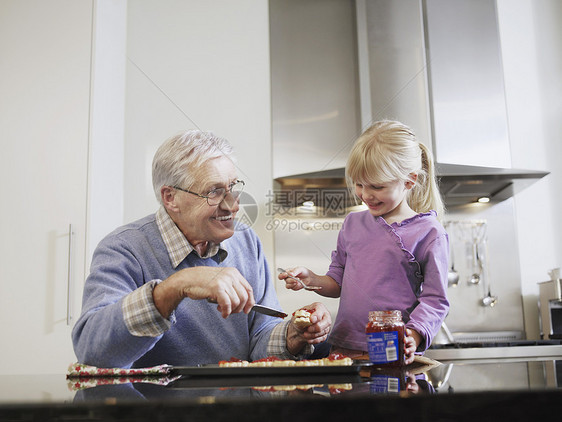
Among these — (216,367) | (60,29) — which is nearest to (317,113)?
(60,29)

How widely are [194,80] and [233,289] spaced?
1.89m

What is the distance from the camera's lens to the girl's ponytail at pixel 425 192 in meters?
1.30

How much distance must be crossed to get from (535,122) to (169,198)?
2019 mm

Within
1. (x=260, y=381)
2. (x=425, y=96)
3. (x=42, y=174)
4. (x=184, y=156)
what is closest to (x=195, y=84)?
(x=42, y=174)

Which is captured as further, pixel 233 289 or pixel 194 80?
pixel 194 80

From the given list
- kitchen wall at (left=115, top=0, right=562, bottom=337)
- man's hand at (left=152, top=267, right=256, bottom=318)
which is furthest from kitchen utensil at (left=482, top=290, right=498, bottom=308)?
man's hand at (left=152, top=267, right=256, bottom=318)

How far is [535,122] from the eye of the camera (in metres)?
2.61

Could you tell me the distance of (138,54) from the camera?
2561 millimetres

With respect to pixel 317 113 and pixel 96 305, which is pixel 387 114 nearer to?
pixel 317 113

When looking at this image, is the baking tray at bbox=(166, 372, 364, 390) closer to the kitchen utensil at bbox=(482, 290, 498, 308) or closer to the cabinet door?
the cabinet door

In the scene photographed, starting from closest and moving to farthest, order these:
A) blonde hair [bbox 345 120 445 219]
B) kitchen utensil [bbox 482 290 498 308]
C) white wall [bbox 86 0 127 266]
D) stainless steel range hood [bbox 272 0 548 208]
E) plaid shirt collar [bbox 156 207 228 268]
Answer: plaid shirt collar [bbox 156 207 228 268], blonde hair [bbox 345 120 445 219], white wall [bbox 86 0 127 266], stainless steel range hood [bbox 272 0 548 208], kitchen utensil [bbox 482 290 498 308]

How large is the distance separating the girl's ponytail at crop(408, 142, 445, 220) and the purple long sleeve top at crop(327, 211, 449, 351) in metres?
0.07

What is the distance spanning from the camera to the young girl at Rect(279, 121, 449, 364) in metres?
1.11

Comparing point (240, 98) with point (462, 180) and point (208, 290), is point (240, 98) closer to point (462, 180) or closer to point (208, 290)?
point (462, 180)
